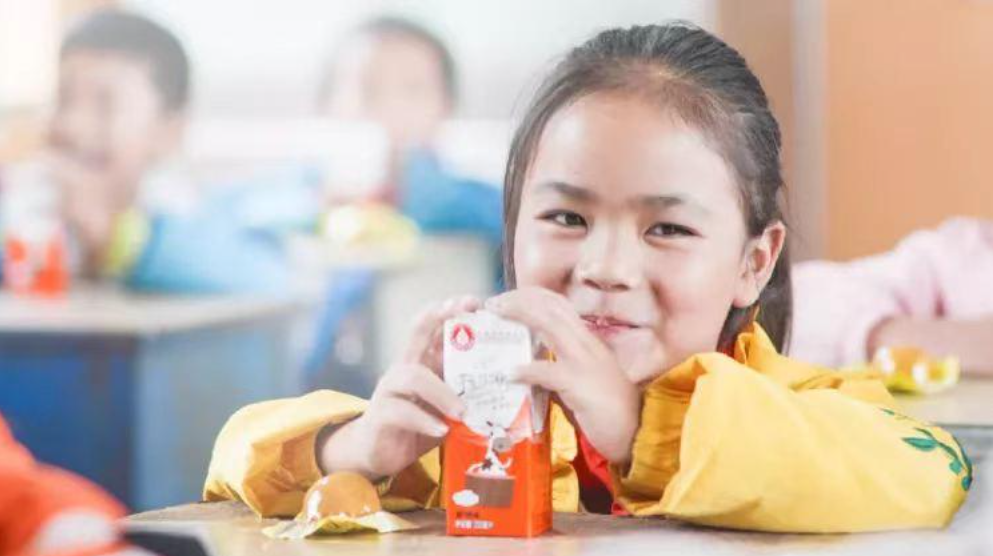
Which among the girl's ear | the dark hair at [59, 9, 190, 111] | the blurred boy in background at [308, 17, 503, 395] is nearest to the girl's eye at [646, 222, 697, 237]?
the girl's ear

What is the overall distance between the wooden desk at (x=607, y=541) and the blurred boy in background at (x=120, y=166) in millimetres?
3249

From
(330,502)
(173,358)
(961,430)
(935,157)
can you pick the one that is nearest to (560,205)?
(330,502)

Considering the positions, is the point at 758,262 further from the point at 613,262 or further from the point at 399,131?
the point at 399,131

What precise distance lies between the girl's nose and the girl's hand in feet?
0.31

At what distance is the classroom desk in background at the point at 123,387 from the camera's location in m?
3.11

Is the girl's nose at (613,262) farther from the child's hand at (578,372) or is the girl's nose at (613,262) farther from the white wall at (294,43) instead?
the white wall at (294,43)

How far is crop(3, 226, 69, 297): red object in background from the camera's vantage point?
3826 millimetres

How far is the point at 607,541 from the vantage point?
85 centimetres

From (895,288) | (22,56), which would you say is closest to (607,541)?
(895,288)

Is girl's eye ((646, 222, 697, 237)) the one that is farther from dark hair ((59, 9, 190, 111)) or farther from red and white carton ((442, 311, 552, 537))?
dark hair ((59, 9, 190, 111))

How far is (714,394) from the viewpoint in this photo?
2.91 ft

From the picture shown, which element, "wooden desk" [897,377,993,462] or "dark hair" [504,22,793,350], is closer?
"dark hair" [504,22,793,350]

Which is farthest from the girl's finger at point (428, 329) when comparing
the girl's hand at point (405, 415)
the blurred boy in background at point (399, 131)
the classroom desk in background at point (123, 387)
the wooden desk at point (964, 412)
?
the blurred boy in background at point (399, 131)

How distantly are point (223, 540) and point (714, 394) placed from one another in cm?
28
